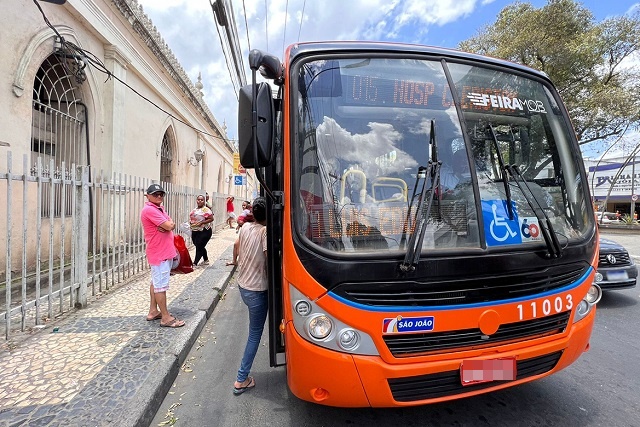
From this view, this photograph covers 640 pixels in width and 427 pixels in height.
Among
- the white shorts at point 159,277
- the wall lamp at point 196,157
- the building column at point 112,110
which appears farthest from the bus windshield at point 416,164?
the wall lamp at point 196,157

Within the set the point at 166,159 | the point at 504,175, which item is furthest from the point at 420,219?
the point at 166,159

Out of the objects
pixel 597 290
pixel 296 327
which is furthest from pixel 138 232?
pixel 597 290

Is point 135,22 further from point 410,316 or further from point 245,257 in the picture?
point 410,316

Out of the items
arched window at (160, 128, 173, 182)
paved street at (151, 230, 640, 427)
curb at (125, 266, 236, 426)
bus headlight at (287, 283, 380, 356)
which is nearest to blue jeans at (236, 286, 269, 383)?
paved street at (151, 230, 640, 427)

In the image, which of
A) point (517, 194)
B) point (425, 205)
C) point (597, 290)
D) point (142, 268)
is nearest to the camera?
point (425, 205)

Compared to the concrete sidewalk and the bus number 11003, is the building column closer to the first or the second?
the concrete sidewalk

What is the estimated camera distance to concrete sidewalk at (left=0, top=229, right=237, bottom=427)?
238 cm

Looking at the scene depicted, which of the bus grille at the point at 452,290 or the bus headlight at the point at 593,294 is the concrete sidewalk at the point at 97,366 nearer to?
the bus grille at the point at 452,290

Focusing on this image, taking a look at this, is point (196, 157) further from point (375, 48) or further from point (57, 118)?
point (375, 48)

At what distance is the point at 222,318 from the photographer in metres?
4.82

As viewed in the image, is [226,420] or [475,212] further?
[226,420]

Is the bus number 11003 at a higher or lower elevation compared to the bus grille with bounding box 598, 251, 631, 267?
higher

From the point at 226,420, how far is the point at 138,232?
4815 mm

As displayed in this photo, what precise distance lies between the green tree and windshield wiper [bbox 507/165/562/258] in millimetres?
16615
